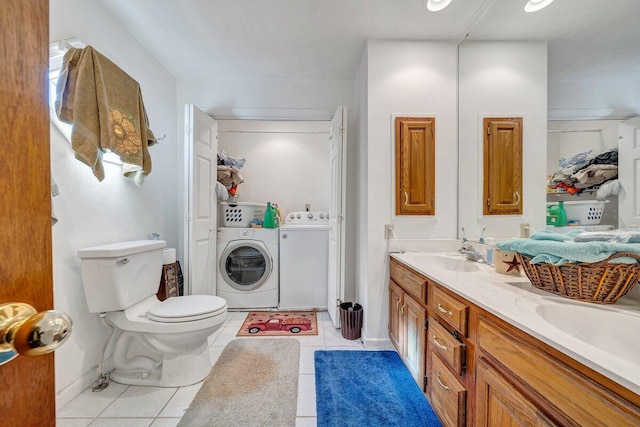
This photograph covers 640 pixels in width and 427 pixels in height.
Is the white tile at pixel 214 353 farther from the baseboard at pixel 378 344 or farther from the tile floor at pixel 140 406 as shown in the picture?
the baseboard at pixel 378 344

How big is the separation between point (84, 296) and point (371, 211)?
6.20ft

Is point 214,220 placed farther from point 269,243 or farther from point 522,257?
point 522,257

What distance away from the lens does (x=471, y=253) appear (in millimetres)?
1723

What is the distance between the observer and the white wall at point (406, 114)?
208 cm

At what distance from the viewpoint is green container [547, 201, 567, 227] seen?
1255mm

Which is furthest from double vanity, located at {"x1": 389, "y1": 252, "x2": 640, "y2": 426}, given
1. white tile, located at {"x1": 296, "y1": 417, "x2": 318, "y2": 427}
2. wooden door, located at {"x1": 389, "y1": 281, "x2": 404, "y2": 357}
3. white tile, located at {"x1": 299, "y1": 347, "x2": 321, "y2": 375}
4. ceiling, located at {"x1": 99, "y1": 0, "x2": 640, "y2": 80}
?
ceiling, located at {"x1": 99, "y1": 0, "x2": 640, "y2": 80}

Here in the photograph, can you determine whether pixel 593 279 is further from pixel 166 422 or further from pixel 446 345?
pixel 166 422

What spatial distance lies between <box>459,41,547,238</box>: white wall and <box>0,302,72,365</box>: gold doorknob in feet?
5.76

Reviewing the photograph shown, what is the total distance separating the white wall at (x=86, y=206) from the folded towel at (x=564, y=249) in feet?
7.25

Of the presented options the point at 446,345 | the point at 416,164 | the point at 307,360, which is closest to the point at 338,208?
the point at 416,164

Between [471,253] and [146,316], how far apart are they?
1987 mm

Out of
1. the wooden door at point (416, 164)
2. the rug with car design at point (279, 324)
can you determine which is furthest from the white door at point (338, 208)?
the wooden door at point (416, 164)

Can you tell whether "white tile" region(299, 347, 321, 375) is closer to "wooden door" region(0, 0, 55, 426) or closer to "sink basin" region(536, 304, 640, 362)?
"sink basin" region(536, 304, 640, 362)

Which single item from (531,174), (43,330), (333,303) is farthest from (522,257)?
(333,303)
